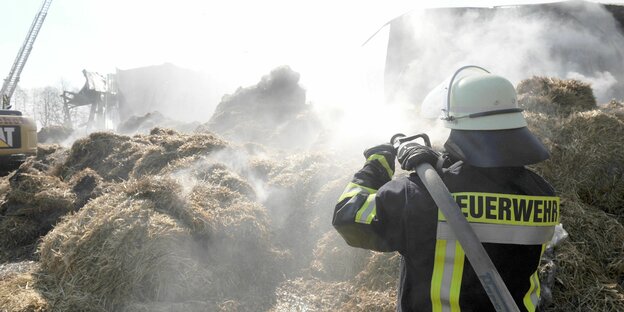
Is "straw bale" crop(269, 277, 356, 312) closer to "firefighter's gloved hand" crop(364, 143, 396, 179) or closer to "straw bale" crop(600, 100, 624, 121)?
"firefighter's gloved hand" crop(364, 143, 396, 179)

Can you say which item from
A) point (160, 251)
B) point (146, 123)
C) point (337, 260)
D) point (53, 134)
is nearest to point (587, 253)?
point (337, 260)

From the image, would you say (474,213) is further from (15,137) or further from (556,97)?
(15,137)

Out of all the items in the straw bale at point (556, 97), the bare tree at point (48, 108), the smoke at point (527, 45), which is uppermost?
the smoke at point (527, 45)

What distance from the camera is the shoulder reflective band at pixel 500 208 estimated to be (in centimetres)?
135

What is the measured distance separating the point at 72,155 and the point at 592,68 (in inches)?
541

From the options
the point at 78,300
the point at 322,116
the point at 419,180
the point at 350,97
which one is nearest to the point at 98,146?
the point at 78,300

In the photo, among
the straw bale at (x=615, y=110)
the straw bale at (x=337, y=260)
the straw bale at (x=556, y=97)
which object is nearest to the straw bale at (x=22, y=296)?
the straw bale at (x=337, y=260)

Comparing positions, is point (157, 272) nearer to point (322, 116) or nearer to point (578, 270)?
point (578, 270)

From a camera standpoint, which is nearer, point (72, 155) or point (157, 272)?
point (157, 272)

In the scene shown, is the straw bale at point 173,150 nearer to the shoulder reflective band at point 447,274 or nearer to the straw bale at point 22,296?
the straw bale at point 22,296

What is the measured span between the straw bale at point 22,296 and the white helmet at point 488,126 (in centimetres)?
384

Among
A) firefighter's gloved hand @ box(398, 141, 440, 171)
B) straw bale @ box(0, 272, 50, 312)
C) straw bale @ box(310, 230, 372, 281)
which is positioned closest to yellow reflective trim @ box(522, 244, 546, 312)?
firefighter's gloved hand @ box(398, 141, 440, 171)

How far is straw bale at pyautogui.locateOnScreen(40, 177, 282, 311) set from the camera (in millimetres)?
3623

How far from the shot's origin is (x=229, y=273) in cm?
423
